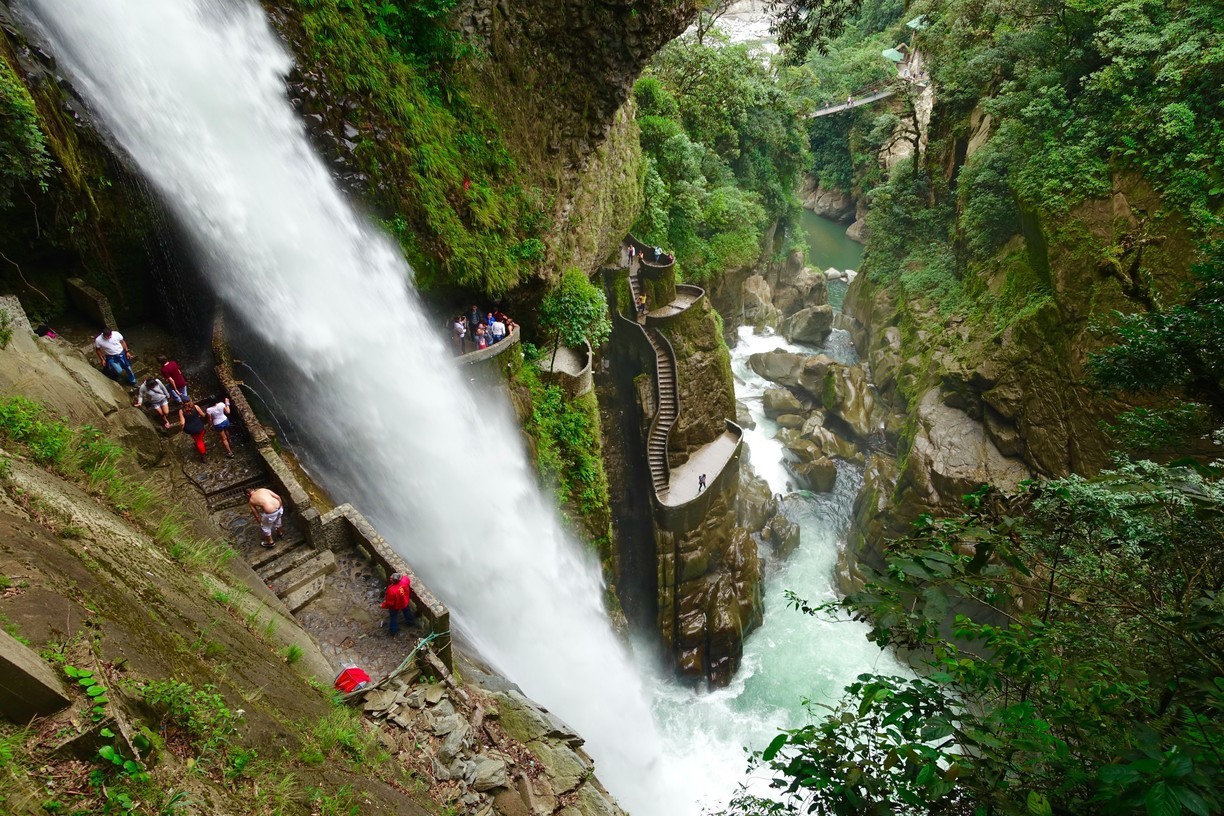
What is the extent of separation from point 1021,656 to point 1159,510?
8.27ft

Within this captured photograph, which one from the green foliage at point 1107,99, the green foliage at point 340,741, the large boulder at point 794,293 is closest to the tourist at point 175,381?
the green foliage at point 340,741

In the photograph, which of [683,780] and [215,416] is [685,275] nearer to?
[683,780]

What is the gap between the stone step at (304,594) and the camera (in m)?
7.39

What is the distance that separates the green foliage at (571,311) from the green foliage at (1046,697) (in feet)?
37.6

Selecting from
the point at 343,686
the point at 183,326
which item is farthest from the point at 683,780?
the point at 183,326

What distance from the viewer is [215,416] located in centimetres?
823

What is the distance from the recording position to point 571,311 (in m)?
14.9

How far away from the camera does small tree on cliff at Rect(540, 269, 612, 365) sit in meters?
14.7

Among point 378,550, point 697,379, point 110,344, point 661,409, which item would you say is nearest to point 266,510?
point 378,550

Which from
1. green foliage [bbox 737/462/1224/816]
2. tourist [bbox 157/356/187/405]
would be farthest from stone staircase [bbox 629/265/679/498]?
green foliage [bbox 737/462/1224/816]

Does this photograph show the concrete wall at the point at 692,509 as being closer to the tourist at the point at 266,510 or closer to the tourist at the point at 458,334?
the tourist at the point at 458,334

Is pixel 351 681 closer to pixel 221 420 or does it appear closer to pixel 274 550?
pixel 274 550

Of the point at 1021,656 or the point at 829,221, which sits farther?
the point at 829,221

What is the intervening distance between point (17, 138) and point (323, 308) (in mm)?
3976
